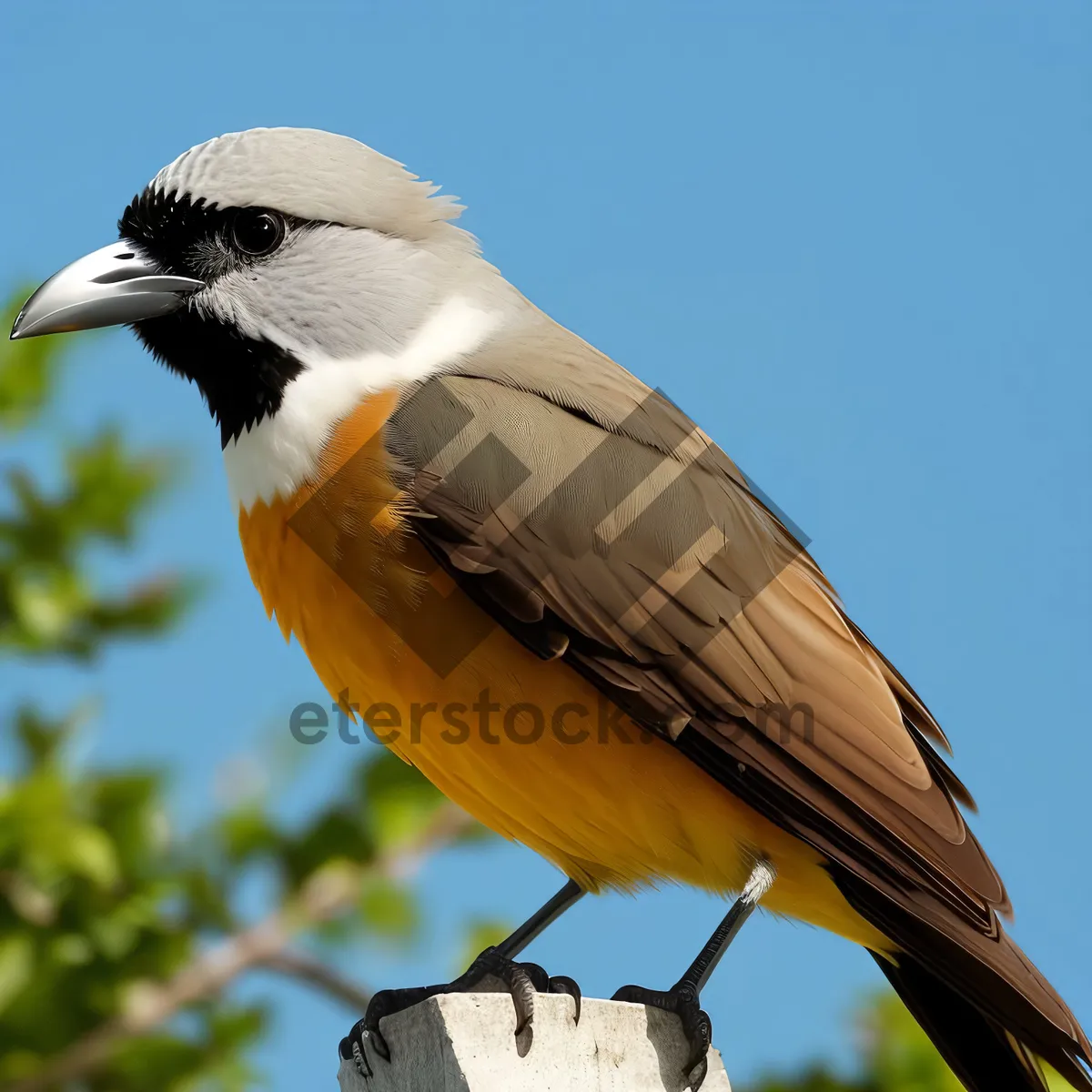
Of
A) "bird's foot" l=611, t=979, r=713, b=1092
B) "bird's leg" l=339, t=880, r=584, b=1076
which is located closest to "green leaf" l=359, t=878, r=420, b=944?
"bird's leg" l=339, t=880, r=584, b=1076

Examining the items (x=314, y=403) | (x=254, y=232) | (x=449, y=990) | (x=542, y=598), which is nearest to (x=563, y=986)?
(x=449, y=990)

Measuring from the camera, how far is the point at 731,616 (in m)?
3.86

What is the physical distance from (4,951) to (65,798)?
0.63 m

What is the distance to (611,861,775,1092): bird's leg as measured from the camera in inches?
126

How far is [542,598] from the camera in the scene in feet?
11.8

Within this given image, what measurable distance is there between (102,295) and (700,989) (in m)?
2.50

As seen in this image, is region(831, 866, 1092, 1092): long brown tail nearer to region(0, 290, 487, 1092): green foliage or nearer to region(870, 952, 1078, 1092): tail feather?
region(870, 952, 1078, 1092): tail feather

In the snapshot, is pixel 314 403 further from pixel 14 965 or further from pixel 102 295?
pixel 14 965

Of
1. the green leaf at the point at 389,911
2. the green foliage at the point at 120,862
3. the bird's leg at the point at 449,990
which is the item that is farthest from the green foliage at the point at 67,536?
the bird's leg at the point at 449,990

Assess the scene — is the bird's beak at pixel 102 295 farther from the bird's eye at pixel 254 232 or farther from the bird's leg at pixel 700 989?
the bird's leg at pixel 700 989

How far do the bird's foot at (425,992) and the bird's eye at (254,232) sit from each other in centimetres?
211

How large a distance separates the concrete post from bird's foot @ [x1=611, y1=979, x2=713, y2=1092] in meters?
0.02

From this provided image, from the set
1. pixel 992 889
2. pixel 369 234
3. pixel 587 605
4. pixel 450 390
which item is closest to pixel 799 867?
pixel 992 889

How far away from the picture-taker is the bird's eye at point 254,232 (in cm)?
423
